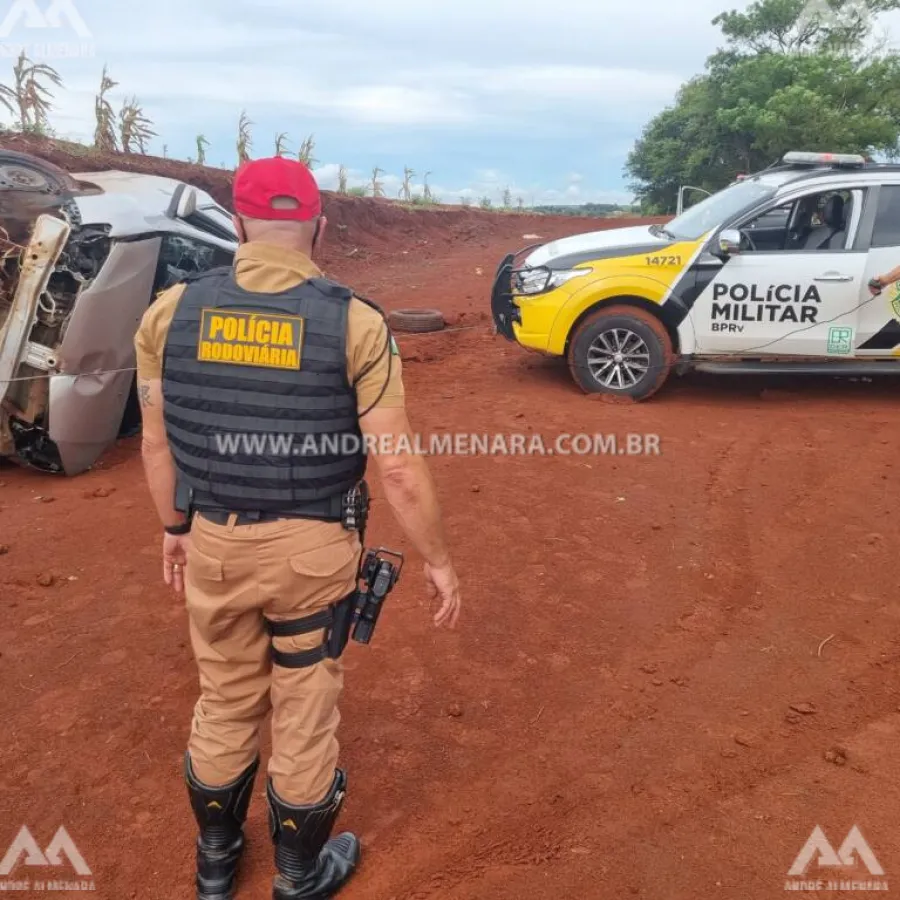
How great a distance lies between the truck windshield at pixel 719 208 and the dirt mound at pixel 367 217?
9285mm

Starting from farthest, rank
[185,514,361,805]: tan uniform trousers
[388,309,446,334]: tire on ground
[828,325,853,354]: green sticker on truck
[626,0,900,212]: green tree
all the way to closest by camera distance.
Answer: [626,0,900,212]: green tree, [388,309,446,334]: tire on ground, [828,325,853,354]: green sticker on truck, [185,514,361,805]: tan uniform trousers

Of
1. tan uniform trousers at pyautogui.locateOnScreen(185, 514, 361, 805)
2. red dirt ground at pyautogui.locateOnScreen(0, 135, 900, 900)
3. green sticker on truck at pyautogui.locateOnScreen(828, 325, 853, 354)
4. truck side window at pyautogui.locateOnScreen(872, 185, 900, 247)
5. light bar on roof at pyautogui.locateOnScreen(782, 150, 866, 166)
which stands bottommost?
red dirt ground at pyautogui.locateOnScreen(0, 135, 900, 900)

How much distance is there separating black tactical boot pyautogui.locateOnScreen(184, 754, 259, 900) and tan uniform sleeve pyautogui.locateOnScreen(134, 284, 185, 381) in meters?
1.12

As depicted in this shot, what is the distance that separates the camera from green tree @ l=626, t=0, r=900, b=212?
71.2ft

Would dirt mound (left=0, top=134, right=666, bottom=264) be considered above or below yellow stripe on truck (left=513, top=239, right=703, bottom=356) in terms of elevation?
above

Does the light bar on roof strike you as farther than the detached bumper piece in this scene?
No

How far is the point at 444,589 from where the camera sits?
7.34 feet

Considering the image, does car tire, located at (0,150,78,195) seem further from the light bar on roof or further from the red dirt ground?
the light bar on roof

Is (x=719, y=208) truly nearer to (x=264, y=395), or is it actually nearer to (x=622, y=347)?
Answer: (x=622, y=347)

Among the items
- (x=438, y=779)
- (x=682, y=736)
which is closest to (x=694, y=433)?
(x=682, y=736)

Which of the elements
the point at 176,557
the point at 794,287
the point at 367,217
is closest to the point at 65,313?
the point at 176,557

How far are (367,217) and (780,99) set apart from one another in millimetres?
11640

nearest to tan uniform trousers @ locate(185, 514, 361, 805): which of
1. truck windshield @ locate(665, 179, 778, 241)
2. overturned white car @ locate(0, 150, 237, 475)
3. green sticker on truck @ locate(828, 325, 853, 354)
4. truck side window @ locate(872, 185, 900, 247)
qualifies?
overturned white car @ locate(0, 150, 237, 475)

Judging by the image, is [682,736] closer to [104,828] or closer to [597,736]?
[597,736]
